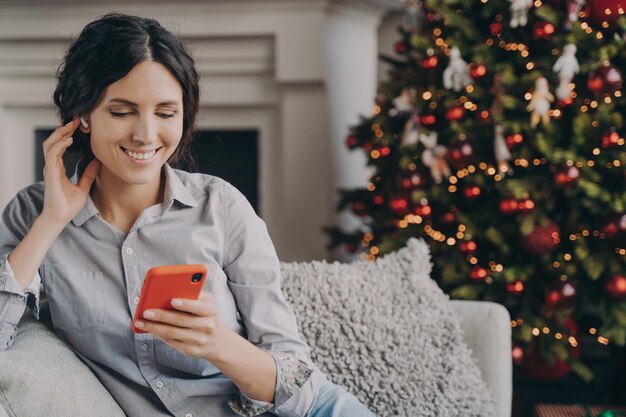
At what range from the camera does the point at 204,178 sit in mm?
1479

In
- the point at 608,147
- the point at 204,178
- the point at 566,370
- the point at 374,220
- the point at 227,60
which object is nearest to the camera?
the point at 204,178

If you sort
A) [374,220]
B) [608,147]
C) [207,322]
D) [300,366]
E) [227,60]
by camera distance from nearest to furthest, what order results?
1. [207,322]
2. [300,366]
3. [608,147]
4. [374,220]
5. [227,60]

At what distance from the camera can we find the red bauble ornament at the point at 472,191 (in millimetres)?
2518

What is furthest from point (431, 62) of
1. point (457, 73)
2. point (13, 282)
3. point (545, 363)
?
point (13, 282)

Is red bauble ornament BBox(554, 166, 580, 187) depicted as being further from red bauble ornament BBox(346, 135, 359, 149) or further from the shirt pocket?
the shirt pocket

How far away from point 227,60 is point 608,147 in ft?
5.48

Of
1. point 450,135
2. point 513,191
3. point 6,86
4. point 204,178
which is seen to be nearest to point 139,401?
point 204,178

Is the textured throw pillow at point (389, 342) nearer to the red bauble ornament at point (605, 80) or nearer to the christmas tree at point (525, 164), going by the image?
the christmas tree at point (525, 164)

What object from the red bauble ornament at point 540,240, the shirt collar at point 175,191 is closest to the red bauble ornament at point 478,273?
the red bauble ornament at point 540,240

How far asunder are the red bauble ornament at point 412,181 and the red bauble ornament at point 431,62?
0.36 m

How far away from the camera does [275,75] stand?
3.34 m

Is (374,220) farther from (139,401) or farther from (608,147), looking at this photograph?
(139,401)

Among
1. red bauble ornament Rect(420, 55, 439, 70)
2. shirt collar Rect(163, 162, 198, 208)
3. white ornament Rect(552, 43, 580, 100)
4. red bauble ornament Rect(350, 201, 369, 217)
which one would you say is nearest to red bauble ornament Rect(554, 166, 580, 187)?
white ornament Rect(552, 43, 580, 100)

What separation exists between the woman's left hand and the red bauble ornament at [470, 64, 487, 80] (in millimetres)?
1581
